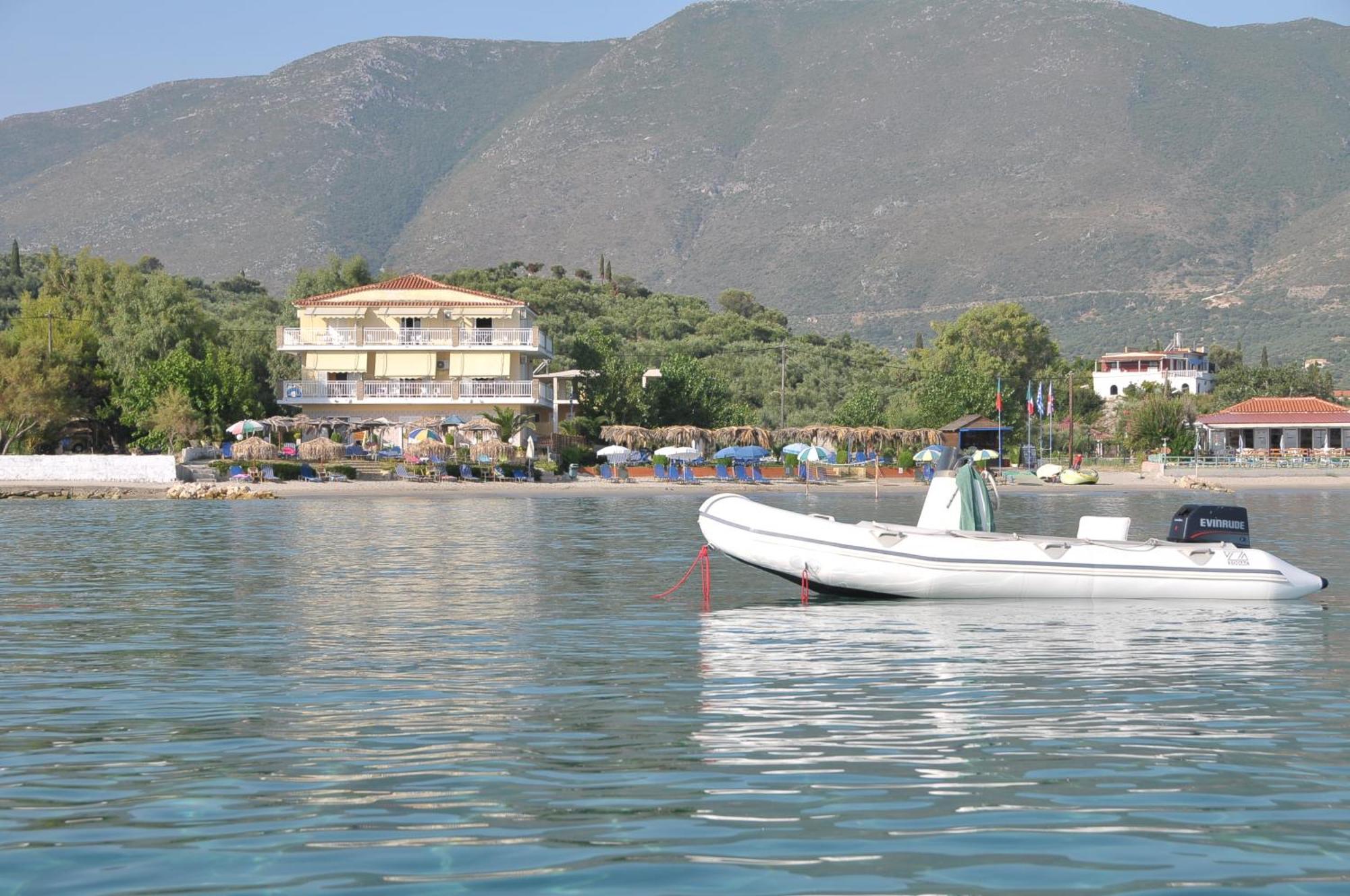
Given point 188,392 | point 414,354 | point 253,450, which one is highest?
point 414,354

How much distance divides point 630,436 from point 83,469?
2190 cm

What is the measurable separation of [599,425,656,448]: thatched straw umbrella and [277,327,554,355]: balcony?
6.92 meters

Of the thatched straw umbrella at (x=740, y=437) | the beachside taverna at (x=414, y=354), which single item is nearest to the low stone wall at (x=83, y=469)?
the beachside taverna at (x=414, y=354)

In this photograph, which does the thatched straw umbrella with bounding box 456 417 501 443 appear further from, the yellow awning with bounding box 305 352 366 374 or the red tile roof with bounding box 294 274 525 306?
the red tile roof with bounding box 294 274 525 306

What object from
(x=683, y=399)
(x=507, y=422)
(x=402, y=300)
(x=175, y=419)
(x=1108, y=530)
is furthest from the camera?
(x=683, y=399)

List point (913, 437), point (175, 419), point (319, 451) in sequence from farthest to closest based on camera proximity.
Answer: point (913, 437) → point (175, 419) → point (319, 451)

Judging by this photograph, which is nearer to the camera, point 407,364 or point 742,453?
point 742,453

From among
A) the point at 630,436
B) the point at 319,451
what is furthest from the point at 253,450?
the point at 630,436

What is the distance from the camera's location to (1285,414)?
82812 millimetres

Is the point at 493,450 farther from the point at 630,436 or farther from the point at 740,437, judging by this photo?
the point at 740,437

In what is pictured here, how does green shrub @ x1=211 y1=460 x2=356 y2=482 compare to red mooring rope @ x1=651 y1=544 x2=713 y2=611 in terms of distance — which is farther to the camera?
green shrub @ x1=211 y1=460 x2=356 y2=482

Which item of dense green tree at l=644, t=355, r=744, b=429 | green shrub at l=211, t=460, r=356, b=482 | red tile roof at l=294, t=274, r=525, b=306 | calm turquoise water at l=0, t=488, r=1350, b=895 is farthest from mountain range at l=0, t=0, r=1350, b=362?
calm turquoise water at l=0, t=488, r=1350, b=895

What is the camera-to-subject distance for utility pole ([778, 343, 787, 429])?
80188 millimetres

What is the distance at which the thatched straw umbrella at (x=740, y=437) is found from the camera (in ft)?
209
